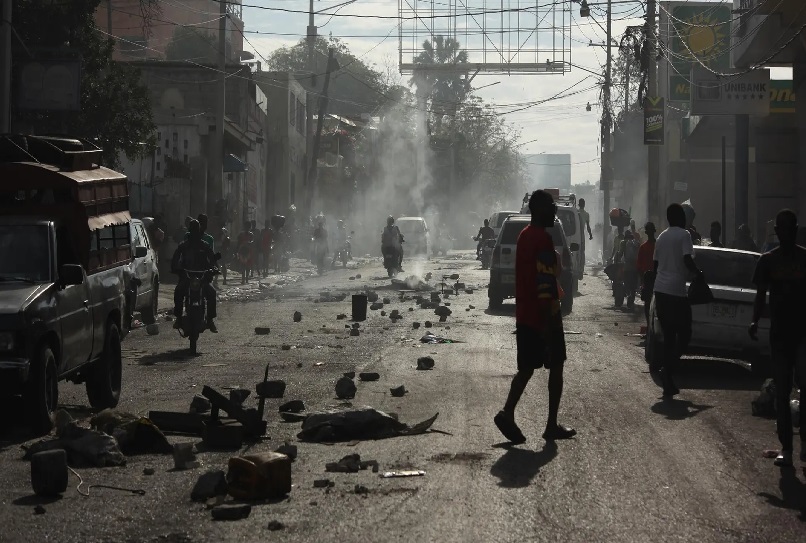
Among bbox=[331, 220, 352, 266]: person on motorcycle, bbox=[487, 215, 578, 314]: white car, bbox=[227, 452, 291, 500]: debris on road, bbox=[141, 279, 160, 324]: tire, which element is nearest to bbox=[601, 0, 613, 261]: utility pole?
bbox=[331, 220, 352, 266]: person on motorcycle

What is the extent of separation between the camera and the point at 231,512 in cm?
668

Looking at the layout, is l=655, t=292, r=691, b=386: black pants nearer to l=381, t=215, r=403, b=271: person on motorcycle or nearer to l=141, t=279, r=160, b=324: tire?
l=141, t=279, r=160, b=324: tire

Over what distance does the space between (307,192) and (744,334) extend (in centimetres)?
4687

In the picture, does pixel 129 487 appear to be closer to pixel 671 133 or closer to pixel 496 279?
pixel 496 279

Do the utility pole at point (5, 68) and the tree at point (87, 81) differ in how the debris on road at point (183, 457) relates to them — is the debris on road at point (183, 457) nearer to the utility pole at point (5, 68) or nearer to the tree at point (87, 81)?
the utility pole at point (5, 68)

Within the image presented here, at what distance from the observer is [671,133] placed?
64.8 m

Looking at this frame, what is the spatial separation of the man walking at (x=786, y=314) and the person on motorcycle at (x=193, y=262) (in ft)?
32.3

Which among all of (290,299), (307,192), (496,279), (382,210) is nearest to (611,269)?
(496,279)

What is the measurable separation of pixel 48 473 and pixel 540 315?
3.99 meters

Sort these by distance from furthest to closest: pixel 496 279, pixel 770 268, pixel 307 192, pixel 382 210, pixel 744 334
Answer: pixel 382 210 < pixel 307 192 < pixel 496 279 < pixel 744 334 < pixel 770 268

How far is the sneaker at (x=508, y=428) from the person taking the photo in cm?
916

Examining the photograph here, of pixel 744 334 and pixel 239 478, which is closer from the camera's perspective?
pixel 239 478

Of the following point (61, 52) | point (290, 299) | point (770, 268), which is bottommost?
point (290, 299)

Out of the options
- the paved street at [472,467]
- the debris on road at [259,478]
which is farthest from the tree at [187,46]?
the debris on road at [259,478]
